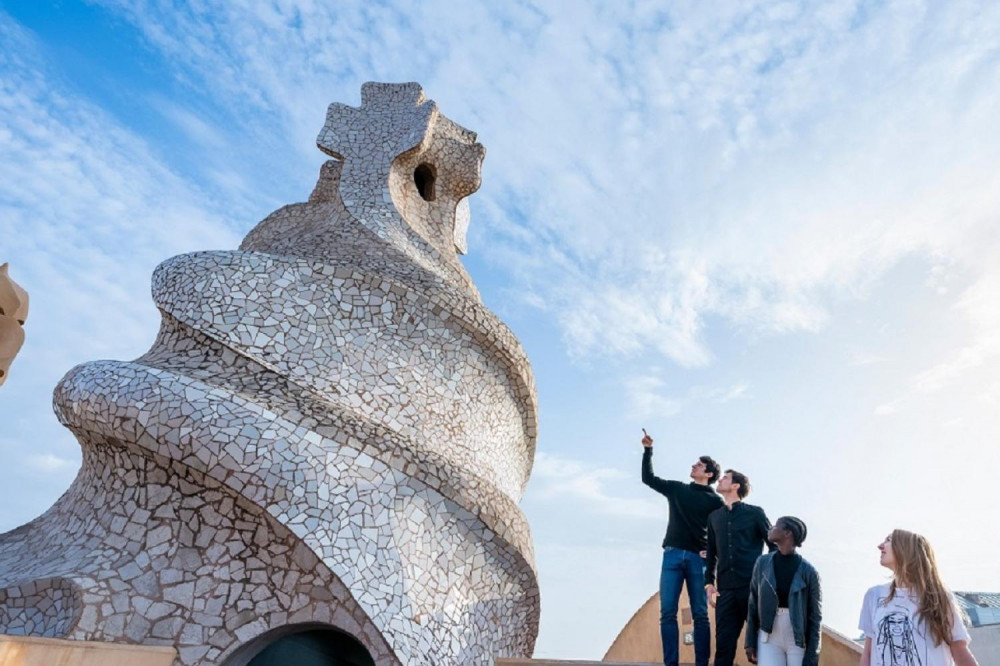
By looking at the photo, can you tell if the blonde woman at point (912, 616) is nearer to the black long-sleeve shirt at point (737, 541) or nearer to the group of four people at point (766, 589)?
the group of four people at point (766, 589)

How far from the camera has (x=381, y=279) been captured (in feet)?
21.0

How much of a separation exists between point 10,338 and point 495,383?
4146mm

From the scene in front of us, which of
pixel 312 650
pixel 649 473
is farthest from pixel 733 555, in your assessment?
pixel 312 650

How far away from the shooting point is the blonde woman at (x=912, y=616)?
2.66m

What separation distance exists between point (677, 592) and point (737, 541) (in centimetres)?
52

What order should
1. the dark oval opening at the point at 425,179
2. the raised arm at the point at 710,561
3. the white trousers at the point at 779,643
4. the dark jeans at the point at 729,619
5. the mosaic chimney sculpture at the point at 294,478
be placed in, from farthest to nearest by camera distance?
the dark oval opening at the point at 425,179 < the mosaic chimney sculpture at the point at 294,478 < the raised arm at the point at 710,561 < the dark jeans at the point at 729,619 < the white trousers at the point at 779,643

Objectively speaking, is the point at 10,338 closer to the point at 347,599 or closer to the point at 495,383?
the point at 347,599

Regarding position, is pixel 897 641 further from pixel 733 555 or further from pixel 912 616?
pixel 733 555

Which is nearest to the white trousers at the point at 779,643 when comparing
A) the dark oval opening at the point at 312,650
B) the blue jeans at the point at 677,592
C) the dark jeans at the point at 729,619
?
the dark jeans at the point at 729,619

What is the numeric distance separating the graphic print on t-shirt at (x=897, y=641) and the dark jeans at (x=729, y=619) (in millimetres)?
871

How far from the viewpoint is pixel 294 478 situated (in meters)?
4.94

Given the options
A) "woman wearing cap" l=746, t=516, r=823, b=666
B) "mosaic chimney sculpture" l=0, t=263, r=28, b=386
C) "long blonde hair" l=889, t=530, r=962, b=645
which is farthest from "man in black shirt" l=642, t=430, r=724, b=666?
"mosaic chimney sculpture" l=0, t=263, r=28, b=386

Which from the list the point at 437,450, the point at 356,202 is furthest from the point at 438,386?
the point at 356,202

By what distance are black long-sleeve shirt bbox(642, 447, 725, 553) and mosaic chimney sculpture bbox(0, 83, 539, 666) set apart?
1708 mm
